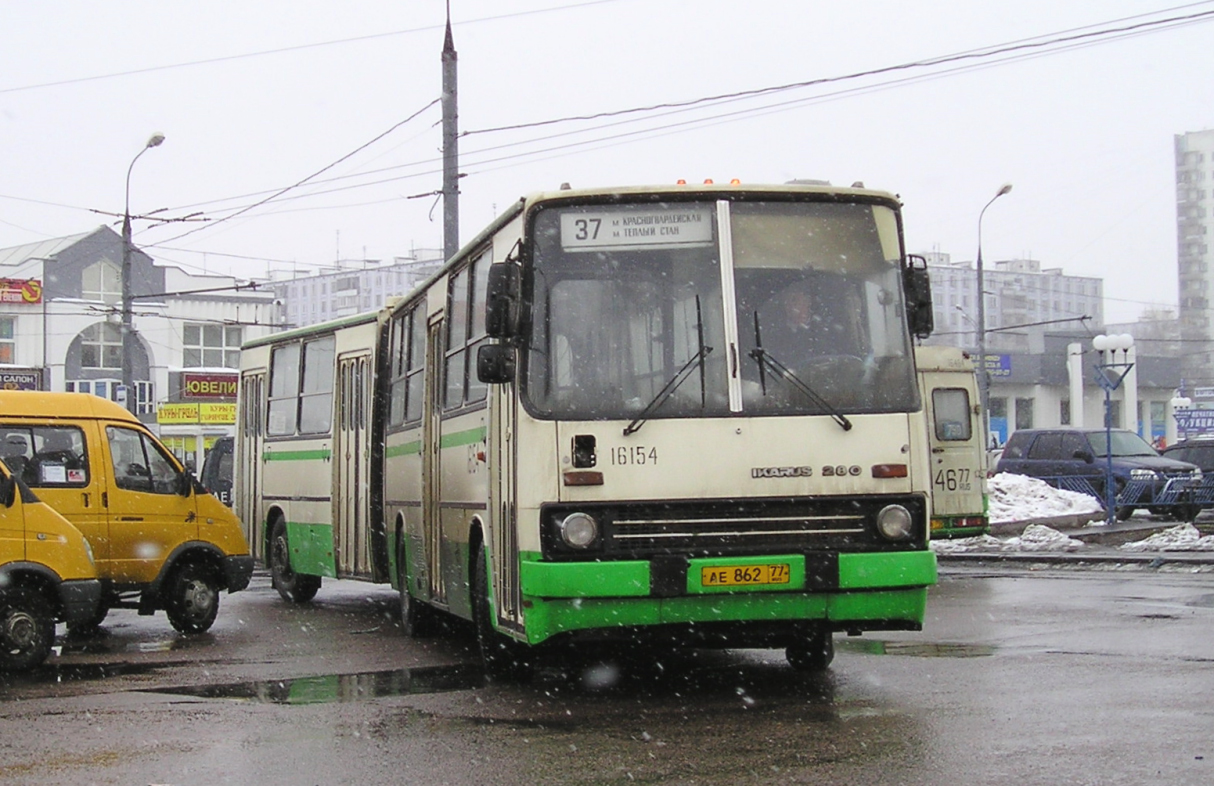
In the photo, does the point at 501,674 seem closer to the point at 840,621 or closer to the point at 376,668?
the point at 376,668

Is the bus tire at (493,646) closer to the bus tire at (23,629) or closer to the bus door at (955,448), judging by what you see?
the bus tire at (23,629)

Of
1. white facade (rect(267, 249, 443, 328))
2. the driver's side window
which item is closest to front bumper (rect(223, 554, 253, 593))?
the driver's side window

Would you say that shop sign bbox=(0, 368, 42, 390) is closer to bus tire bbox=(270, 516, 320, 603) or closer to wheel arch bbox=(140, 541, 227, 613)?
bus tire bbox=(270, 516, 320, 603)

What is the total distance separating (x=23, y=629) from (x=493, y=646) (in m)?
3.38

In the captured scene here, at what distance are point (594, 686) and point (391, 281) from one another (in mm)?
142945

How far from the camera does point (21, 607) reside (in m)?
11.8

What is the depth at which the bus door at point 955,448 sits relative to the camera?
74.4ft

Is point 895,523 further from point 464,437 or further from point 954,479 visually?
point 954,479

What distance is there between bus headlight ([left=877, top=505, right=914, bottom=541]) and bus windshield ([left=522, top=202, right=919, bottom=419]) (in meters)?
0.58

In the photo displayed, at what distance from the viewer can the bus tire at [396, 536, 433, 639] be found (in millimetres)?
14578

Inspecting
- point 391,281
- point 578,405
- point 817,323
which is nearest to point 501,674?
point 578,405

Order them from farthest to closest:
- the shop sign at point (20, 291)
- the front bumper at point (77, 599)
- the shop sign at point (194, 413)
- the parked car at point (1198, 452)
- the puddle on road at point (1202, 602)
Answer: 1. the shop sign at point (20, 291)
2. the shop sign at point (194, 413)
3. the parked car at point (1198, 452)
4. the puddle on road at point (1202, 602)
5. the front bumper at point (77, 599)

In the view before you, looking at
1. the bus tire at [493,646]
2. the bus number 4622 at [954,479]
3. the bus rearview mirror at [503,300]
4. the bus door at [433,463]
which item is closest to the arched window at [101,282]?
the bus number 4622 at [954,479]

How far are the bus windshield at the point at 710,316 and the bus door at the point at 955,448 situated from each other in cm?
1299
